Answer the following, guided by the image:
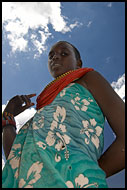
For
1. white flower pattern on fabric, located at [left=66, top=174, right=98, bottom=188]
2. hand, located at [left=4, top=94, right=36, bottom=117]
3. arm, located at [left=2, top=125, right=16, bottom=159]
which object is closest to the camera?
white flower pattern on fabric, located at [left=66, top=174, right=98, bottom=188]

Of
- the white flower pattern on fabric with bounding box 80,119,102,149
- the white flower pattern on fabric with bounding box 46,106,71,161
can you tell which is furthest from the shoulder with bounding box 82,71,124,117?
the white flower pattern on fabric with bounding box 46,106,71,161

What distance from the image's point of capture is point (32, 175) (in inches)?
37.6

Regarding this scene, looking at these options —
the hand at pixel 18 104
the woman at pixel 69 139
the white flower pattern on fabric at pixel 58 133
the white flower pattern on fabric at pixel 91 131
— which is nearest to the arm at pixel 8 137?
the woman at pixel 69 139

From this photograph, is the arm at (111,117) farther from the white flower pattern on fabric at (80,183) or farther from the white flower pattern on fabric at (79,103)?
the white flower pattern on fabric at (80,183)

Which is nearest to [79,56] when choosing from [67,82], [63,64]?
[63,64]

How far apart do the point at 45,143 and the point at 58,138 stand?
3.0 inches

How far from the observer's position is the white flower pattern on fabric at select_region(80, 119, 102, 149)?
1.17 m

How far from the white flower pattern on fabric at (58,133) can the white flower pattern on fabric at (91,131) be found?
0.38ft

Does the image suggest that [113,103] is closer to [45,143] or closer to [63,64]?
[45,143]

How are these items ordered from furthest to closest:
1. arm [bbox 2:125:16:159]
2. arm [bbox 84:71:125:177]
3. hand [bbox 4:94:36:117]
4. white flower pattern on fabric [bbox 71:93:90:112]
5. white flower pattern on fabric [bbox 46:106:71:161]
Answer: hand [bbox 4:94:36:117] → arm [bbox 2:125:16:159] → white flower pattern on fabric [bbox 71:93:90:112] → arm [bbox 84:71:125:177] → white flower pattern on fabric [bbox 46:106:71:161]

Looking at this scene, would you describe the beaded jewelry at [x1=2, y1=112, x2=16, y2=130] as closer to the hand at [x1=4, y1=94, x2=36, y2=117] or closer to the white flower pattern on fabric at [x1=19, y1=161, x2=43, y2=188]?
the hand at [x1=4, y1=94, x2=36, y2=117]

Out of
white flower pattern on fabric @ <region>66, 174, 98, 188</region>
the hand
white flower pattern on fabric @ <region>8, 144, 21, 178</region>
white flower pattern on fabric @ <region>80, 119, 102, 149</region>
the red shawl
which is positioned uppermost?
the hand

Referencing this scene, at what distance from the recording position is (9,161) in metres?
1.16

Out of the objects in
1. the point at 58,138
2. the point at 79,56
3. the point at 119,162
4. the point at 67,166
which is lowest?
the point at 119,162
